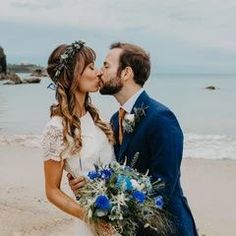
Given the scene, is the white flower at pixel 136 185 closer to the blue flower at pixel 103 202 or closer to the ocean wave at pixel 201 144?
the blue flower at pixel 103 202

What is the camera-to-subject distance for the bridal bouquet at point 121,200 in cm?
321

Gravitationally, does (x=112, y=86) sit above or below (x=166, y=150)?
above

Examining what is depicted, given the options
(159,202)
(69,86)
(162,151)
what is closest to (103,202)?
(159,202)

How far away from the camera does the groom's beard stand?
377 cm

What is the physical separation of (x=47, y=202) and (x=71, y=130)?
6358 millimetres

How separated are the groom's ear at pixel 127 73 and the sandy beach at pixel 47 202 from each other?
4.89 meters

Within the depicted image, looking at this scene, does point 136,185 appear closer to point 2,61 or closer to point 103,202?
point 103,202

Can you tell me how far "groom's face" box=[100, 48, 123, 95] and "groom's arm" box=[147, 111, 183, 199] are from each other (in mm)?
398

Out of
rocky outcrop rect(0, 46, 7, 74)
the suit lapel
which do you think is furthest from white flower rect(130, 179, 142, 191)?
rocky outcrop rect(0, 46, 7, 74)

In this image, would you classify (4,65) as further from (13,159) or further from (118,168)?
(118,168)

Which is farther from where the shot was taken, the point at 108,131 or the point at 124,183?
the point at 108,131

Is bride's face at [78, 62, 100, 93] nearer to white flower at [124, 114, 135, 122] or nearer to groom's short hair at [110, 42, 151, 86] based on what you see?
groom's short hair at [110, 42, 151, 86]

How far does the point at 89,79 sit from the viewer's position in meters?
3.87

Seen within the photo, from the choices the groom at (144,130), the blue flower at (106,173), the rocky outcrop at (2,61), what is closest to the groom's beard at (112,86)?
the groom at (144,130)
